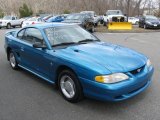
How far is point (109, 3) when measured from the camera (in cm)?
5303

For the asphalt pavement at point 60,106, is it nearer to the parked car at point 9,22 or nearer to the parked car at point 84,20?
the parked car at point 84,20

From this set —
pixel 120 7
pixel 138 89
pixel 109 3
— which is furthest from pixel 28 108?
pixel 109 3

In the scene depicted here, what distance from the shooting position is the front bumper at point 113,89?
3713mm

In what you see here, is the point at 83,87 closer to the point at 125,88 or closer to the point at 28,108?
the point at 125,88

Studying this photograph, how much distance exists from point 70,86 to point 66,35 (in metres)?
1.33

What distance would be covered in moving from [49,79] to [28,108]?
34.7 inches

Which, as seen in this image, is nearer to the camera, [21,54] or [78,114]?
[78,114]

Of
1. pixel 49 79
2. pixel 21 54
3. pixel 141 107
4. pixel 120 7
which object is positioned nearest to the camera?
pixel 141 107

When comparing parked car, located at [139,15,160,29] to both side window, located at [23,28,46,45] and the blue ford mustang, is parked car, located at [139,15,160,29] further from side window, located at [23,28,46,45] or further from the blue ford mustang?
side window, located at [23,28,46,45]

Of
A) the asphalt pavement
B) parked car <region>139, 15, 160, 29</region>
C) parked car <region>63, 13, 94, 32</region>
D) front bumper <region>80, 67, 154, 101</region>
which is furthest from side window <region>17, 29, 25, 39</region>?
parked car <region>139, 15, 160, 29</region>

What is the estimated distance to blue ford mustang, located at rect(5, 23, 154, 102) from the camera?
3795mm

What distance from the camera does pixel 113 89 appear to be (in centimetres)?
369

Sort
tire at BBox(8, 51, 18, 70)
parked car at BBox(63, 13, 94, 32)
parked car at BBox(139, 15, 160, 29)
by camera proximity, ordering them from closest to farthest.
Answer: tire at BBox(8, 51, 18, 70) → parked car at BBox(63, 13, 94, 32) → parked car at BBox(139, 15, 160, 29)

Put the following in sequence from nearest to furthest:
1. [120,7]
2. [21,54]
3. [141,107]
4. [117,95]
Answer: [117,95] < [141,107] < [21,54] < [120,7]
